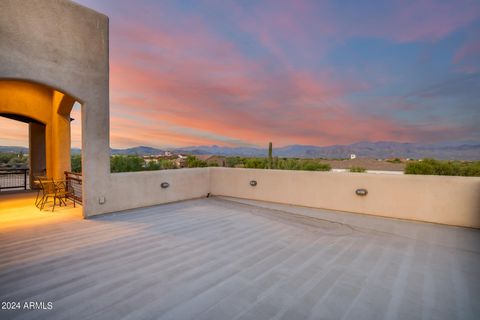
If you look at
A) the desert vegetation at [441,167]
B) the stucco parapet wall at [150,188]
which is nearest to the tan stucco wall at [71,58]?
the stucco parapet wall at [150,188]

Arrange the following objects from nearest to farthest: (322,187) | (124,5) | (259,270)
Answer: (259,270)
(322,187)
(124,5)

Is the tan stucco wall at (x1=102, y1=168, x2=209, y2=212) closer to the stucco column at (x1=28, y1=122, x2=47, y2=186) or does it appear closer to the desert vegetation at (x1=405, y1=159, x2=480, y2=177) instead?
the stucco column at (x1=28, y1=122, x2=47, y2=186)

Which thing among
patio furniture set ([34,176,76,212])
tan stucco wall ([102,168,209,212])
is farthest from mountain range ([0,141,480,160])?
patio furniture set ([34,176,76,212])

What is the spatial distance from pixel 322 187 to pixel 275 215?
1.61 meters

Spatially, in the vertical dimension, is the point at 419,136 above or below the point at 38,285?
above

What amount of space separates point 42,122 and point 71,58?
4.97 metres

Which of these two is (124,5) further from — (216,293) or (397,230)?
(397,230)

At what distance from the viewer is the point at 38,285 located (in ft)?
8.34

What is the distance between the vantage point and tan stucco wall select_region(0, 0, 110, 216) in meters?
4.29

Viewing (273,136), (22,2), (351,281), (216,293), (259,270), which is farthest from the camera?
(273,136)

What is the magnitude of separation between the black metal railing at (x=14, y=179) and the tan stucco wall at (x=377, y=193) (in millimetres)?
8445

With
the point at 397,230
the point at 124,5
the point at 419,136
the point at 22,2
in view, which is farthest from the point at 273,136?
the point at 22,2

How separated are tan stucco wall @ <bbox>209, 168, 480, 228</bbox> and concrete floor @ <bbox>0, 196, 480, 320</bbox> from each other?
51 centimetres

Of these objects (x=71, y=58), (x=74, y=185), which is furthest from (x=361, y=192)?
(x=74, y=185)
